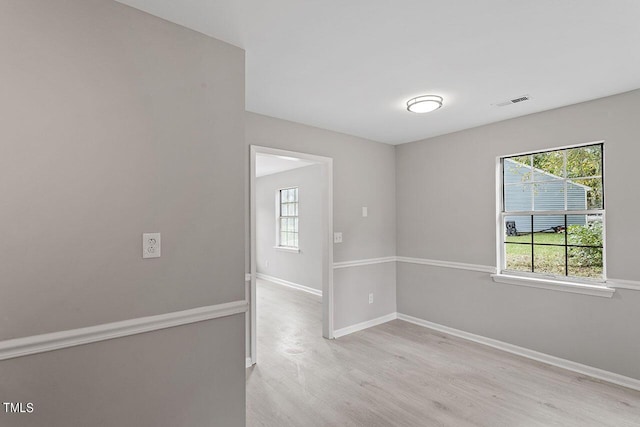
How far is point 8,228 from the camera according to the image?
1302 mm

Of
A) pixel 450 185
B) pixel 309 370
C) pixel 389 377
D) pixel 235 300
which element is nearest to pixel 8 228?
pixel 235 300

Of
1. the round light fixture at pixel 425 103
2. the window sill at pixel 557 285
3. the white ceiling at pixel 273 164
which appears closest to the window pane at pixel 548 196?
the window sill at pixel 557 285

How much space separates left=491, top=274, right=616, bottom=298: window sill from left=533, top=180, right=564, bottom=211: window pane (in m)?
0.74

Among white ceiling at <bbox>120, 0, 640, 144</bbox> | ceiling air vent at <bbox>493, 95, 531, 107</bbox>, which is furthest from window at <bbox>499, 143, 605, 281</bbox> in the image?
ceiling air vent at <bbox>493, 95, 531, 107</bbox>

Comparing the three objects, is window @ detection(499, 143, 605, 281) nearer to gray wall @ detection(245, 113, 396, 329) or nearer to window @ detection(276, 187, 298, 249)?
gray wall @ detection(245, 113, 396, 329)

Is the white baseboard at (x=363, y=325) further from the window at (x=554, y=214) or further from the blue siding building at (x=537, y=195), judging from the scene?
the blue siding building at (x=537, y=195)

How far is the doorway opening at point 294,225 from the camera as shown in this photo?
3.73m

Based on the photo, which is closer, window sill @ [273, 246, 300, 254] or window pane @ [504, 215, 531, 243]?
window pane @ [504, 215, 531, 243]

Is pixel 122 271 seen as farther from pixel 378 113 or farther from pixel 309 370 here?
pixel 378 113

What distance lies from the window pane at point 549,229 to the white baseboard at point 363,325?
205cm

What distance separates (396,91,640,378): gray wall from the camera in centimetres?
266

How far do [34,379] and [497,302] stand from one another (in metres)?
3.87

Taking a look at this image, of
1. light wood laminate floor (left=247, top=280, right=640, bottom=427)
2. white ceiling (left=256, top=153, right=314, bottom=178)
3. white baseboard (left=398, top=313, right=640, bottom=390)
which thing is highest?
white ceiling (left=256, top=153, right=314, bottom=178)

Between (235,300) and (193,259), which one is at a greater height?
(193,259)
